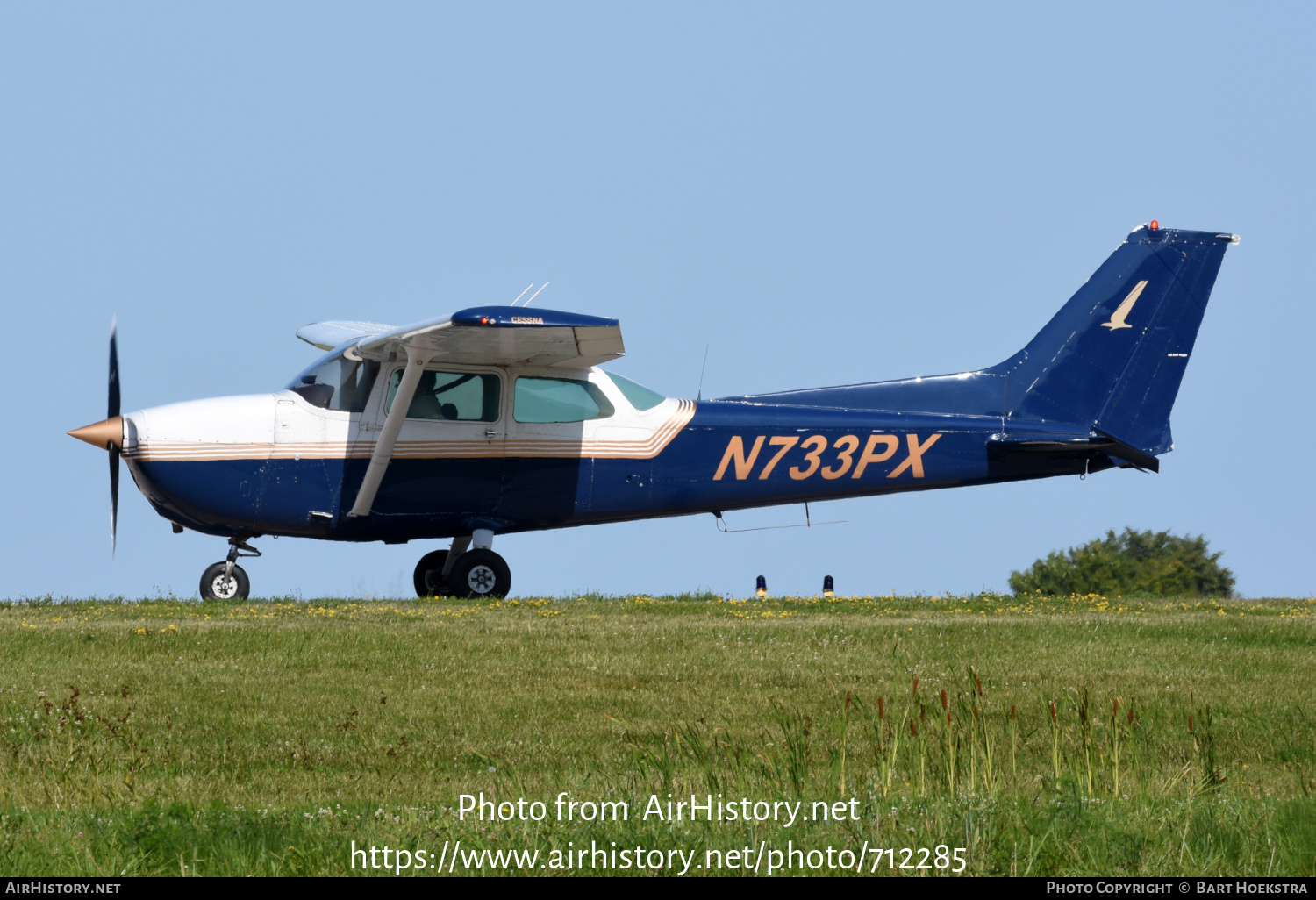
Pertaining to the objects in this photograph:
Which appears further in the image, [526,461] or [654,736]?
[526,461]

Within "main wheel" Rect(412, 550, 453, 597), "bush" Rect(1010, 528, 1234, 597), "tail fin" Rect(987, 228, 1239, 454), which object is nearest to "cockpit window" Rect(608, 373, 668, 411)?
"main wheel" Rect(412, 550, 453, 597)

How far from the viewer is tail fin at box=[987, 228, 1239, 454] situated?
1945cm

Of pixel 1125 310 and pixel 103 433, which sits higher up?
pixel 1125 310

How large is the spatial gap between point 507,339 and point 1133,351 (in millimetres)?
9220

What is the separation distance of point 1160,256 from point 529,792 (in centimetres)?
1540

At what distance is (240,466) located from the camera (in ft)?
54.4

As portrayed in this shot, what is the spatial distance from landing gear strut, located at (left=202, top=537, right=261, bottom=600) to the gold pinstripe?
4.47ft

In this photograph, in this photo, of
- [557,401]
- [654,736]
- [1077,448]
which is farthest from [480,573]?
[654,736]

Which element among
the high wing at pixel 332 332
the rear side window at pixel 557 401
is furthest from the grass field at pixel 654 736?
the high wing at pixel 332 332

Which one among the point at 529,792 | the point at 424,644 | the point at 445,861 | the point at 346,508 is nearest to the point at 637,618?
the point at 424,644

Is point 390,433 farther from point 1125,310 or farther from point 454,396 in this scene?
point 1125,310

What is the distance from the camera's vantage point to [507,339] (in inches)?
627

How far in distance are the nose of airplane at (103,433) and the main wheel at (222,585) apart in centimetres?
191
